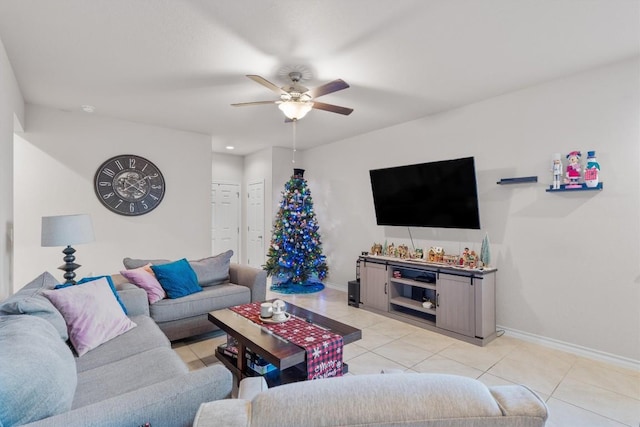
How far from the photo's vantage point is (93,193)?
4.18 meters

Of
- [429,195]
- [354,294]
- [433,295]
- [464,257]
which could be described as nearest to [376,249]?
[354,294]

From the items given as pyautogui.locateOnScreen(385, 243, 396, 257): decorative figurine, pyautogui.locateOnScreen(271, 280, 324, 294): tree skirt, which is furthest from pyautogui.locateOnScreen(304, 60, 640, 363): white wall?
pyautogui.locateOnScreen(271, 280, 324, 294): tree skirt

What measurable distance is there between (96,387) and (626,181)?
406cm

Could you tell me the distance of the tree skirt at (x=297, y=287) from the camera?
5.30m

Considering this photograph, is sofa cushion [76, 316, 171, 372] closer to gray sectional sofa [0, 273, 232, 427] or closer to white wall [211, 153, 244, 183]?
gray sectional sofa [0, 273, 232, 427]

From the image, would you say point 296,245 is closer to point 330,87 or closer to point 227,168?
point 227,168

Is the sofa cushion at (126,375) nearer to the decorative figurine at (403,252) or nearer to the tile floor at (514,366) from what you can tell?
the tile floor at (514,366)

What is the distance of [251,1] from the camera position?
198cm

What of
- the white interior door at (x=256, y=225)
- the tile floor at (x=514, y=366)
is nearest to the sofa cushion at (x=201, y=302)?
the tile floor at (x=514, y=366)

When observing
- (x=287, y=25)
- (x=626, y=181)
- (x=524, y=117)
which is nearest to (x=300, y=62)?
(x=287, y=25)

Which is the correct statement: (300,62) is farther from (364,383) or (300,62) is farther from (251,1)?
(364,383)

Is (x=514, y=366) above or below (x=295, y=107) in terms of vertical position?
below

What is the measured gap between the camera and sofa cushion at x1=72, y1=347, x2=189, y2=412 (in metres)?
1.50

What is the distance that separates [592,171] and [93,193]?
561cm
